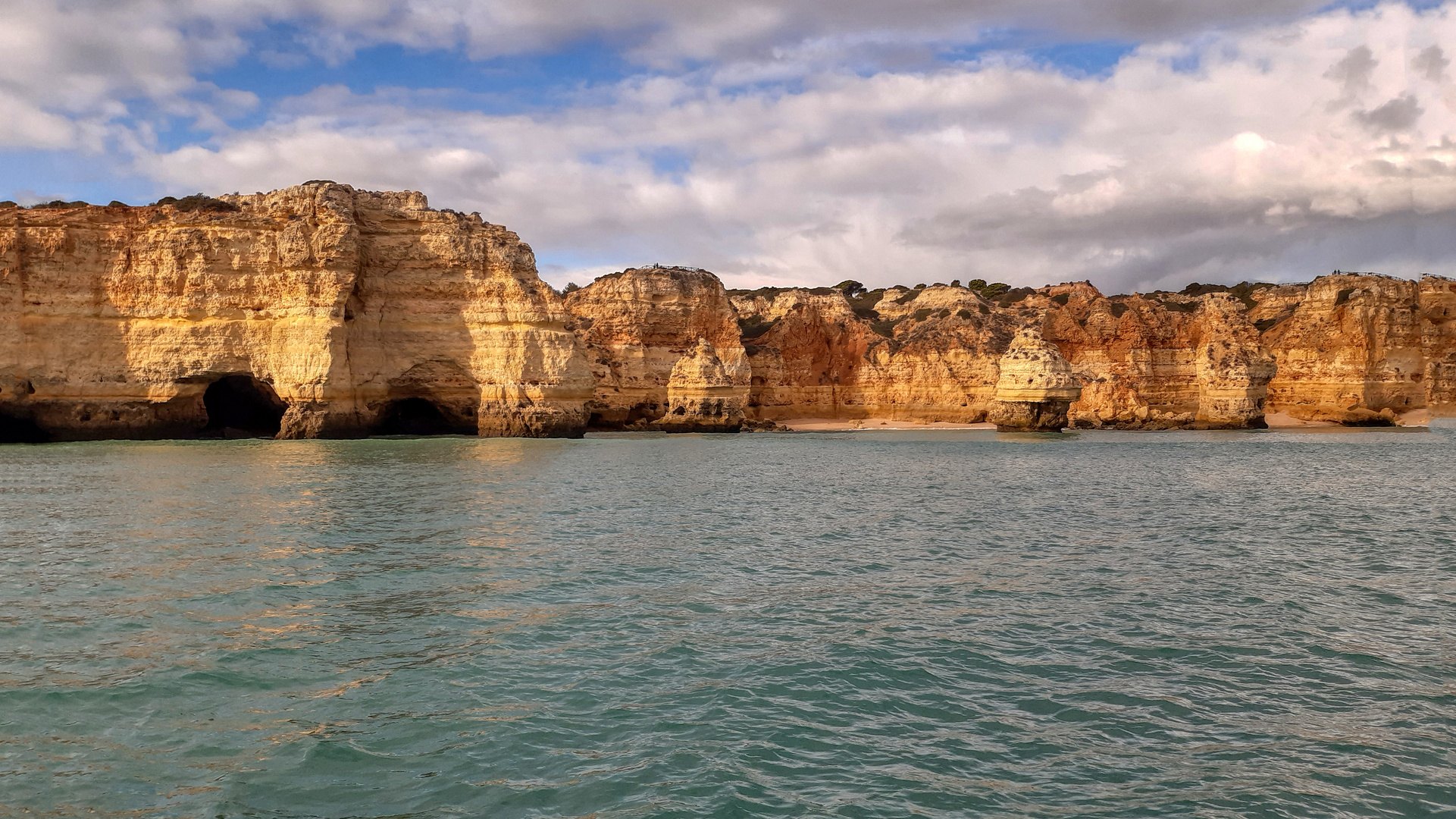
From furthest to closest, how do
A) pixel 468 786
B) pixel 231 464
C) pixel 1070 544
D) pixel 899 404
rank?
pixel 899 404 < pixel 231 464 < pixel 1070 544 < pixel 468 786

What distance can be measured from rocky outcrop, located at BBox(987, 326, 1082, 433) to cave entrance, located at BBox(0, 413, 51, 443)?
51626 mm

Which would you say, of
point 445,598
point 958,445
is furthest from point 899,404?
point 445,598

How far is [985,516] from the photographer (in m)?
19.0

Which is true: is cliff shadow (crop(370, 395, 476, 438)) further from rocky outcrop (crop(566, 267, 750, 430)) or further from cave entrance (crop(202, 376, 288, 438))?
rocky outcrop (crop(566, 267, 750, 430))

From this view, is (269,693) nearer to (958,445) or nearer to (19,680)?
(19,680)

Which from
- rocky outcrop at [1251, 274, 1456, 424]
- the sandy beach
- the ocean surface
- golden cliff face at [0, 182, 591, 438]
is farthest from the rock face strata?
the ocean surface

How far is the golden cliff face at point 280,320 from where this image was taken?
3912cm

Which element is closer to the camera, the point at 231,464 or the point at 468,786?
the point at 468,786

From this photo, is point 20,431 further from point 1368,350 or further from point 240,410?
point 1368,350

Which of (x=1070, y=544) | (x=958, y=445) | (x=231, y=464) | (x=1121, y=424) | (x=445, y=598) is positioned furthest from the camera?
(x=1121, y=424)

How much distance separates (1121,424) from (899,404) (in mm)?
17112

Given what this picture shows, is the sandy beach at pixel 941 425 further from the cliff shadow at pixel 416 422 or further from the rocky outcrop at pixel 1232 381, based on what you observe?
the cliff shadow at pixel 416 422

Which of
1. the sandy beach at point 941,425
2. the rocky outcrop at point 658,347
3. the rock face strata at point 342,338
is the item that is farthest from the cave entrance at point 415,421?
the sandy beach at point 941,425

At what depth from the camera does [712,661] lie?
8.64 metres
